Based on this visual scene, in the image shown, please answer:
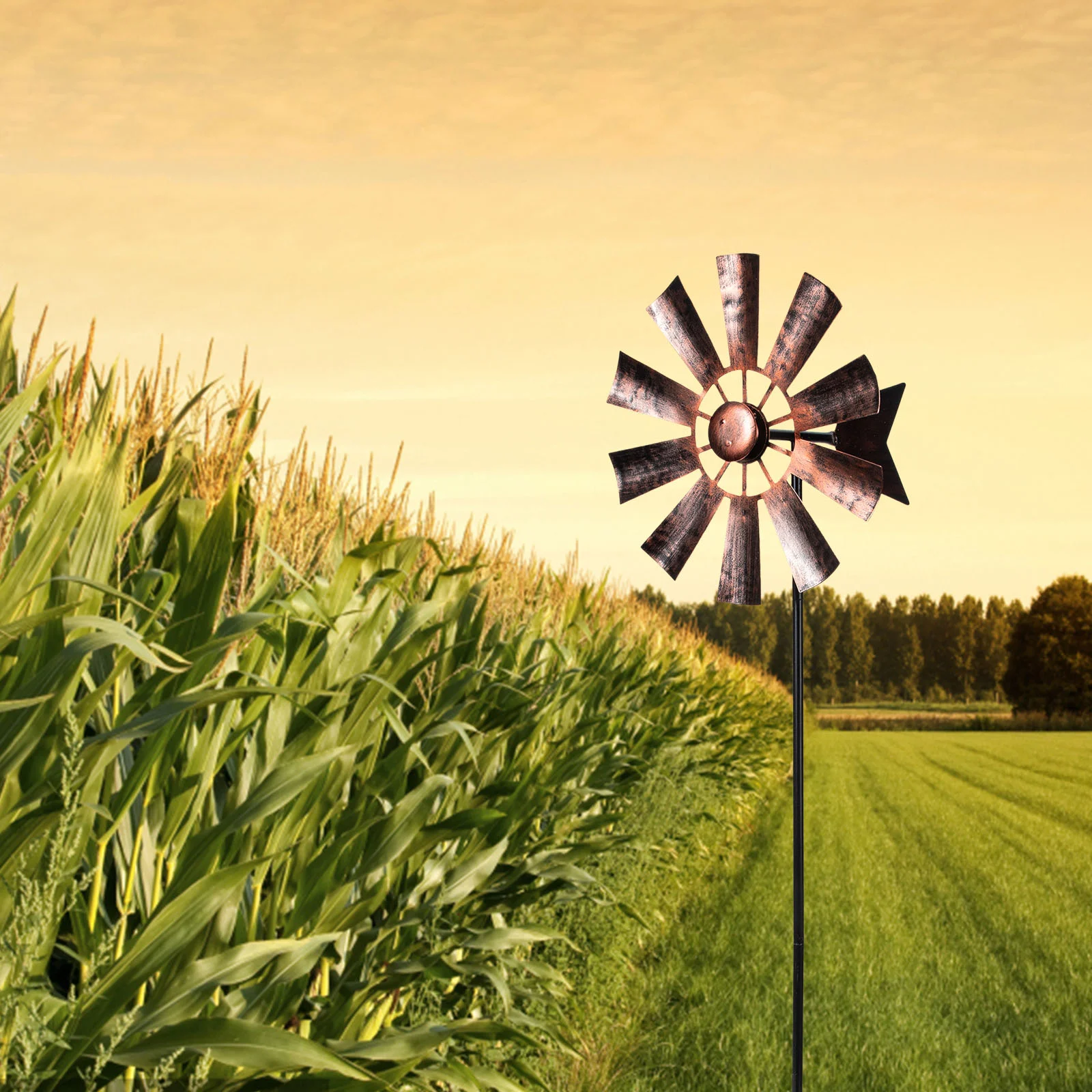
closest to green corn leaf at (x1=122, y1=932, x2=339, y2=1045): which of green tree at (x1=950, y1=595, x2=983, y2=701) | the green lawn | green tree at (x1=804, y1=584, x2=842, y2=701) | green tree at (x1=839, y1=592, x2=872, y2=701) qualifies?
the green lawn

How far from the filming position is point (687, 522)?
5.04 meters

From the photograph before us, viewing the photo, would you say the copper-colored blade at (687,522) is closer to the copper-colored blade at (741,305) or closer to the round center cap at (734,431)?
the round center cap at (734,431)

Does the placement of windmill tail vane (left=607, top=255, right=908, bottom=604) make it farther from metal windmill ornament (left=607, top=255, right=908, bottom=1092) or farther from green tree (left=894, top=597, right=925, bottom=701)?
green tree (left=894, top=597, right=925, bottom=701)

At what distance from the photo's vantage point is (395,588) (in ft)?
10.3

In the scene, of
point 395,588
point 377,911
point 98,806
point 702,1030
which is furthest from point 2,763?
point 702,1030

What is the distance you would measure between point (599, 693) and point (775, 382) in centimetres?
180

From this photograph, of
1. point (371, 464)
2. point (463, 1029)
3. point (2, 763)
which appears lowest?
point (463, 1029)

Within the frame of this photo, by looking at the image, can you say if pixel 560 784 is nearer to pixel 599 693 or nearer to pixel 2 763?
pixel 599 693

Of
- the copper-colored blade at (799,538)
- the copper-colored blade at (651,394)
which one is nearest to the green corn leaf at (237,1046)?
the copper-colored blade at (799,538)

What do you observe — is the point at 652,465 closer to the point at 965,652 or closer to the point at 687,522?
the point at 687,522

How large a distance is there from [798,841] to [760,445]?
5.74 feet

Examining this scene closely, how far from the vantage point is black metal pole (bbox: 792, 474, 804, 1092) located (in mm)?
4488

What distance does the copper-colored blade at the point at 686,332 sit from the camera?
5.09 m

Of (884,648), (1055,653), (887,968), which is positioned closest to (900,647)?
(884,648)
